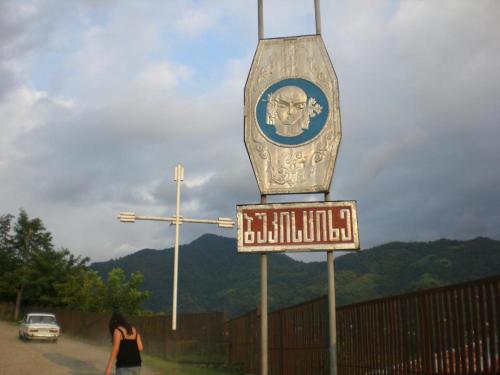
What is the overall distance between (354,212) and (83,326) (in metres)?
29.3

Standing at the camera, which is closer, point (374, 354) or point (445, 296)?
point (445, 296)

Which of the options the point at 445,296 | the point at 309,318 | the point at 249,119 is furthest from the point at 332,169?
the point at 445,296

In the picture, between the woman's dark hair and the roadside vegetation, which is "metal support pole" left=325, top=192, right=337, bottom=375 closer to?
the woman's dark hair

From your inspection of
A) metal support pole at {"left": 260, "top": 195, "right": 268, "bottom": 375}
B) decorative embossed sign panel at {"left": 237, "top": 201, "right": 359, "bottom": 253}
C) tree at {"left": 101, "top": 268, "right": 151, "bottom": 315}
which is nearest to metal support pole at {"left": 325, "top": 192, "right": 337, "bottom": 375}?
decorative embossed sign panel at {"left": 237, "top": 201, "right": 359, "bottom": 253}

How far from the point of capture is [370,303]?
917cm

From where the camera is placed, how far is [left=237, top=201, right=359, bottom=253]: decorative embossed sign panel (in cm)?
1124

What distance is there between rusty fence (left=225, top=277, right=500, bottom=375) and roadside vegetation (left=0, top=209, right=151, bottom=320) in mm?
36605

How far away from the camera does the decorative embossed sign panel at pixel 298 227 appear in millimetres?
11242

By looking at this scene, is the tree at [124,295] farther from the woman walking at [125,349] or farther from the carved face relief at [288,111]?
the woman walking at [125,349]

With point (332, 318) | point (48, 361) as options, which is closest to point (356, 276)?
point (48, 361)

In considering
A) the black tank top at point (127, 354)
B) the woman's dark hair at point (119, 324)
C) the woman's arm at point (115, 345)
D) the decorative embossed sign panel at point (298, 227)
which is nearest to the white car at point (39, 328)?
the decorative embossed sign panel at point (298, 227)

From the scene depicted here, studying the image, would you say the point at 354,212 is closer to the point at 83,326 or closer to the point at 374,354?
the point at 374,354

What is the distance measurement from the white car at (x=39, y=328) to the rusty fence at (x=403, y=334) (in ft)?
55.2

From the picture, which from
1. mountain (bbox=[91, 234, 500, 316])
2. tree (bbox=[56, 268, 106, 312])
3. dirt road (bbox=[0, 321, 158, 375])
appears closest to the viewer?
dirt road (bbox=[0, 321, 158, 375])
